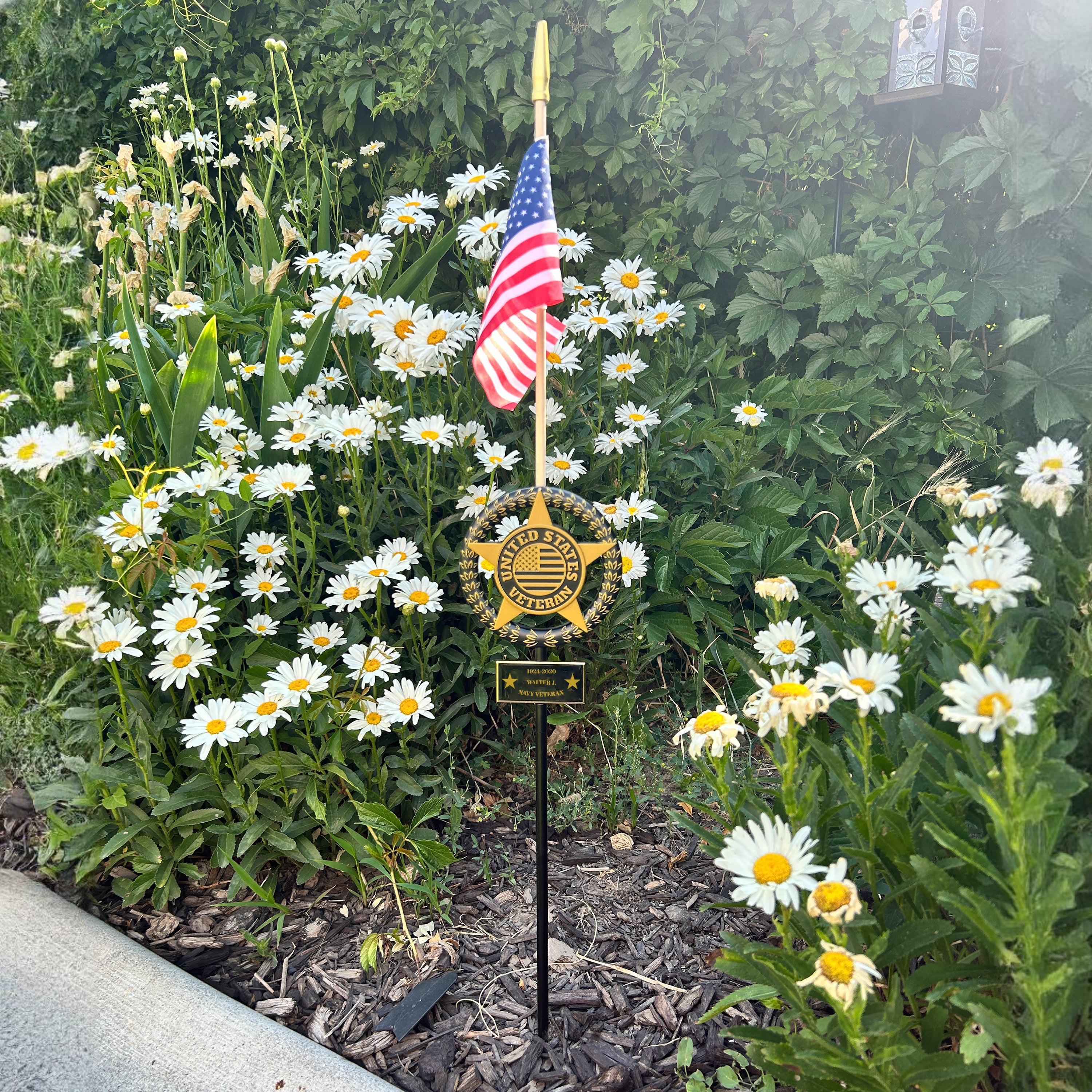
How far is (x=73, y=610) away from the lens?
1650 mm

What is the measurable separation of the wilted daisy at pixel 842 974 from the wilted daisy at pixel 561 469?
3.71ft

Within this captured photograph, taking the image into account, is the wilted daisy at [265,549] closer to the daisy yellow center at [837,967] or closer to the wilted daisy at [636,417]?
the wilted daisy at [636,417]

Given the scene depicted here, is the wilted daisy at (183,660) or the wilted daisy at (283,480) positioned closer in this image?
the wilted daisy at (183,660)

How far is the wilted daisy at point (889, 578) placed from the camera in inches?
50.9

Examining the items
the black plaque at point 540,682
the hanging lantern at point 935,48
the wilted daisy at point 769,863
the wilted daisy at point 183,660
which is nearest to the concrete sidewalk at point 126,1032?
the wilted daisy at point 183,660

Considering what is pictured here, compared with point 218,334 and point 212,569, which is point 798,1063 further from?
point 218,334

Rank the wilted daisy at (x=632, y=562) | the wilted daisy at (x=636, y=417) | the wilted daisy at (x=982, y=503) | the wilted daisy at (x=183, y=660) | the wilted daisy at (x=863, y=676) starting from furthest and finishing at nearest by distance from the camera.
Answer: the wilted daisy at (x=636, y=417)
the wilted daisy at (x=632, y=562)
the wilted daisy at (x=183, y=660)
the wilted daisy at (x=982, y=503)
the wilted daisy at (x=863, y=676)

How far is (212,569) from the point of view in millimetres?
1770

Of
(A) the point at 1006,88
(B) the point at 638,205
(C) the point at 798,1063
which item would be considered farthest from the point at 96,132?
(C) the point at 798,1063

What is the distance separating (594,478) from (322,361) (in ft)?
2.37

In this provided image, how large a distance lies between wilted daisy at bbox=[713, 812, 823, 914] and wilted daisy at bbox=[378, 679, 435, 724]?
74 cm

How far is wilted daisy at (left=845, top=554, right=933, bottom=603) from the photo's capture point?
4.24 feet

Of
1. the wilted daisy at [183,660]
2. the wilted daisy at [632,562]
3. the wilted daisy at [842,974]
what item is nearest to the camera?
the wilted daisy at [842,974]

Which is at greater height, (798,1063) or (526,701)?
(526,701)
